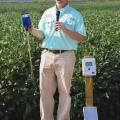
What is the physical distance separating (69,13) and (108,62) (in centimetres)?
190

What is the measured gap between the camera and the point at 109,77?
8000mm

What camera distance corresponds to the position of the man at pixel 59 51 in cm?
648

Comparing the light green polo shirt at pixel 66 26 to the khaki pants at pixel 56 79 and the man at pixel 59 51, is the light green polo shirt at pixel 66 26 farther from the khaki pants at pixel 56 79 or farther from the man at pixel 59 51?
the khaki pants at pixel 56 79

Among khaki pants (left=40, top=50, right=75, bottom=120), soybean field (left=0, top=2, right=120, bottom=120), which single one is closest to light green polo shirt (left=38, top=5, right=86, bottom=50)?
khaki pants (left=40, top=50, right=75, bottom=120)

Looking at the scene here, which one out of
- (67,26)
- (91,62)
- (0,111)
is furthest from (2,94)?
(91,62)

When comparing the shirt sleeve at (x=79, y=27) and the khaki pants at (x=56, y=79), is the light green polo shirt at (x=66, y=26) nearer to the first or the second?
the shirt sleeve at (x=79, y=27)

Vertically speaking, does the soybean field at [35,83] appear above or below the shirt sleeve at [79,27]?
below

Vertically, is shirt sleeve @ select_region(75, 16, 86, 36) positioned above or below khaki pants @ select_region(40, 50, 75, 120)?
above

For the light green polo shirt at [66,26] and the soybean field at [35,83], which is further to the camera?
the soybean field at [35,83]

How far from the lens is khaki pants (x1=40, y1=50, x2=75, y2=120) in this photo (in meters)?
6.55

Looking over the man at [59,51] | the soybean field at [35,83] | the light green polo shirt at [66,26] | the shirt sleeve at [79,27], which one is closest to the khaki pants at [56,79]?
the man at [59,51]

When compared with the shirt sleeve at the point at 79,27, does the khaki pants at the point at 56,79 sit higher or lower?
lower

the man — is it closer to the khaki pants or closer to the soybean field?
the khaki pants

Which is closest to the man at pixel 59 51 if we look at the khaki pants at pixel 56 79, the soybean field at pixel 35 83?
the khaki pants at pixel 56 79
